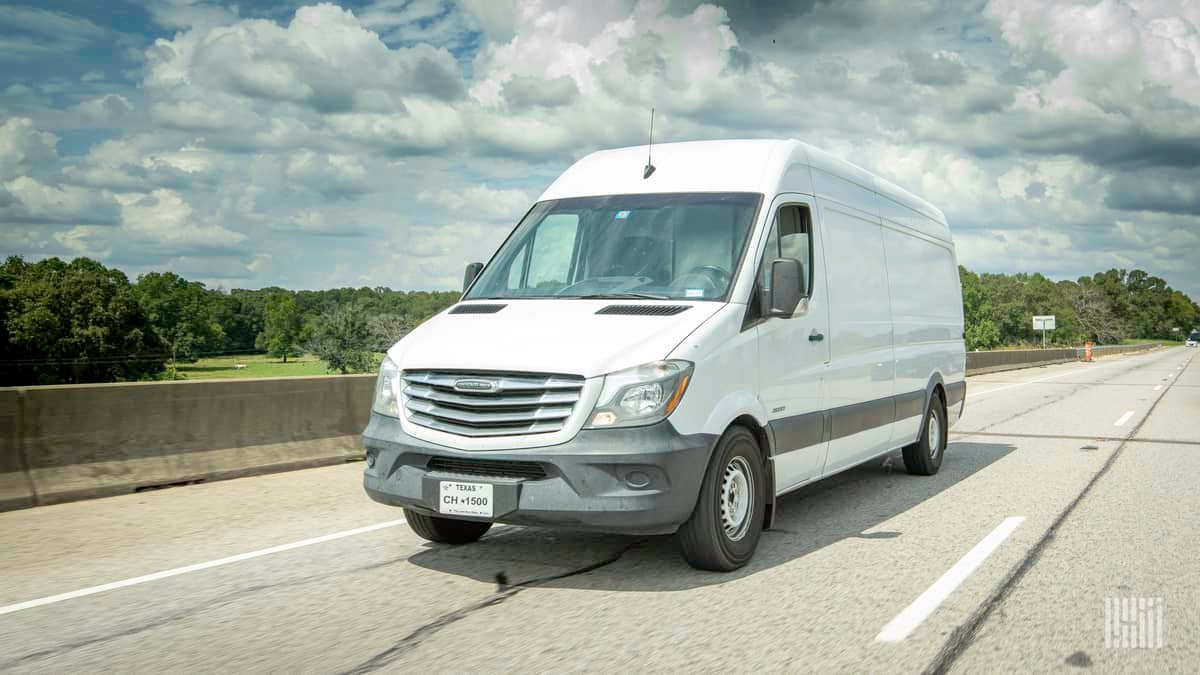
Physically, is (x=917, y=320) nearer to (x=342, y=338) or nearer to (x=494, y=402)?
(x=494, y=402)

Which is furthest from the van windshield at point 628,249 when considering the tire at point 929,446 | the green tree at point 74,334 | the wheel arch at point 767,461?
the green tree at point 74,334

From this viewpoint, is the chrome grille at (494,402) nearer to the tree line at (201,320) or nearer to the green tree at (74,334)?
the tree line at (201,320)

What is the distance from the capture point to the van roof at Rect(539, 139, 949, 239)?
661 centimetres

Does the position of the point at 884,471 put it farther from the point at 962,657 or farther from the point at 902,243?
the point at 962,657

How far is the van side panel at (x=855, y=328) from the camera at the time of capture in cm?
724

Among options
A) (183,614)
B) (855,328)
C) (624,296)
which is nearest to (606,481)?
(624,296)

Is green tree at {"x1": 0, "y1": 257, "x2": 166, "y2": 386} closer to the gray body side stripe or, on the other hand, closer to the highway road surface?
the highway road surface

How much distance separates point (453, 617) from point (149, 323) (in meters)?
83.1

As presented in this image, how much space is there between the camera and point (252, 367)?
149625mm

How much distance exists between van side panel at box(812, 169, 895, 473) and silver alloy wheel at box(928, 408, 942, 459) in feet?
4.96

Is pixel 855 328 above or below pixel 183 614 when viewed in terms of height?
above

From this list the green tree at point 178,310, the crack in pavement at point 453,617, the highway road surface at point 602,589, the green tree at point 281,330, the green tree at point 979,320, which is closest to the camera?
the crack in pavement at point 453,617

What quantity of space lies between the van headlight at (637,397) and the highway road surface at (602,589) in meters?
0.91

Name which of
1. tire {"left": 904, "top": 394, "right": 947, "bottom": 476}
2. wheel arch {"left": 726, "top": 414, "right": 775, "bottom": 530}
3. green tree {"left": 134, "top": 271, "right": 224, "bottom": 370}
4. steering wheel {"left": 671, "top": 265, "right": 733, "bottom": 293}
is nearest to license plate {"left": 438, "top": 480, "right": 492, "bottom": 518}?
wheel arch {"left": 726, "top": 414, "right": 775, "bottom": 530}
